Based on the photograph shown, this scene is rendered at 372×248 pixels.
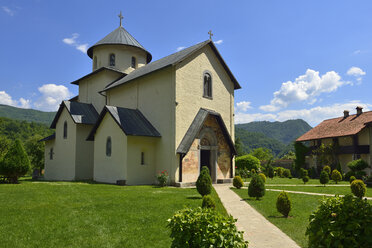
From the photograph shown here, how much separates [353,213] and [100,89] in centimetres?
2645

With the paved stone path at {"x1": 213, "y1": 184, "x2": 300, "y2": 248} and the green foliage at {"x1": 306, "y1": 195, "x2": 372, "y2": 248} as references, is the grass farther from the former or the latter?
the green foliage at {"x1": 306, "y1": 195, "x2": 372, "y2": 248}

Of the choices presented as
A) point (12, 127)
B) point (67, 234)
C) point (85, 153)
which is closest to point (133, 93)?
point (85, 153)

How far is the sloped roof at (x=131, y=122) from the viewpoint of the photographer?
61.8 feet

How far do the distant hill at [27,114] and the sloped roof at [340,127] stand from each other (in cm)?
13847

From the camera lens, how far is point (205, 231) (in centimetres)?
398

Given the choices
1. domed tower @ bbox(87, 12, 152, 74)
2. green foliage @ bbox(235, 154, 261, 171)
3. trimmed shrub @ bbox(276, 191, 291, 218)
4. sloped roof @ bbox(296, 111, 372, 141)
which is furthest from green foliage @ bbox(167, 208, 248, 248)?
sloped roof @ bbox(296, 111, 372, 141)

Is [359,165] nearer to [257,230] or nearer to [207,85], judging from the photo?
[207,85]

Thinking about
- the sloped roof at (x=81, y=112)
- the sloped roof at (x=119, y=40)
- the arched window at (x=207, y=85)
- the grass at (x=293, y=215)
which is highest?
the sloped roof at (x=119, y=40)

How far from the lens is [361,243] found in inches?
146

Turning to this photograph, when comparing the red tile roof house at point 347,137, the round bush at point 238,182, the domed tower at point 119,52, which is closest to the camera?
the round bush at point 238,182

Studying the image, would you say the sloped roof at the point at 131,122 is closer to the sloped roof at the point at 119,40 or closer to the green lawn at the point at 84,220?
the green lawn at the point at 84,220

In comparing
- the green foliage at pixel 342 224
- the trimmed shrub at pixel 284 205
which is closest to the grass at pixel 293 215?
the trimmed shrub at pixel 284 205

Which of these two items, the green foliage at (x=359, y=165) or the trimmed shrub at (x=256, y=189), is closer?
the trimmed shrub at (x=256, y=189)

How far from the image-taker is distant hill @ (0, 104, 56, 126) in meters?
146
